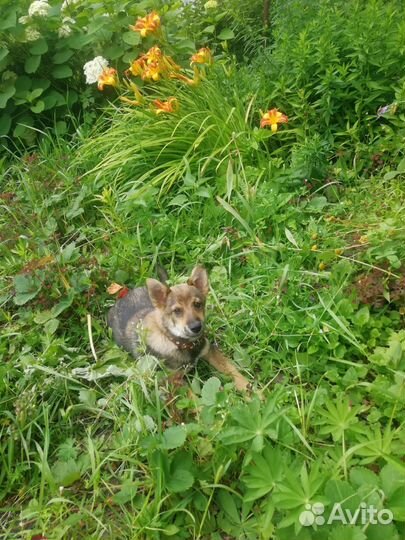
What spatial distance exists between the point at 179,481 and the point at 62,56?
408 centimetres

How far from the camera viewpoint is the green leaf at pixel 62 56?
16.5ft

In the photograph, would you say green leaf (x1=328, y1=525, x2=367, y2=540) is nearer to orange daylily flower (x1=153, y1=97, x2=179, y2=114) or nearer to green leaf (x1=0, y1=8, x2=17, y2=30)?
orange daylily flower (x1=153, y1=97, x2=179, y2=114)

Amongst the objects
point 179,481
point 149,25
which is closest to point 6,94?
point 149,25

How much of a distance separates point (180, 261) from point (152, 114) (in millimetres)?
1440

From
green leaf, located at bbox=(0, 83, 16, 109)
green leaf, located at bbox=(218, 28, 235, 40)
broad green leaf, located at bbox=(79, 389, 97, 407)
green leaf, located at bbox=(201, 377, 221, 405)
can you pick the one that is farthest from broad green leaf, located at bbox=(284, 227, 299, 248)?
green leaf, located at bbox=(0, 83, 16, 109)

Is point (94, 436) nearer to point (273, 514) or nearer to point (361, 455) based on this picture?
point (273, 514)

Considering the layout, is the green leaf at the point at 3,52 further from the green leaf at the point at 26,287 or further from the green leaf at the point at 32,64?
the green leaf at the point at 26,287

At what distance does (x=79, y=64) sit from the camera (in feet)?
17.2

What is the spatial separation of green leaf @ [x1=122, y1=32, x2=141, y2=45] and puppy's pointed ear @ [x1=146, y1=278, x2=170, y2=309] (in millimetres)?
2592

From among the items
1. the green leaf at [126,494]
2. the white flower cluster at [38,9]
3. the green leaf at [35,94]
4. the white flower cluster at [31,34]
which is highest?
the white flower cluster at [38,9]

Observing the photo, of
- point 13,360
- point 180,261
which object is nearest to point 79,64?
point 180,261

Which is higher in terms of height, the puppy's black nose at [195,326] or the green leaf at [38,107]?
the green leaf at [38,107]

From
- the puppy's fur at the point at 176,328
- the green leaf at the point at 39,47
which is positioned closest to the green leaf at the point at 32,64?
the green leaf at the point at 39,47

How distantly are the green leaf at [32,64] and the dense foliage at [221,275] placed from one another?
0.17 meters
